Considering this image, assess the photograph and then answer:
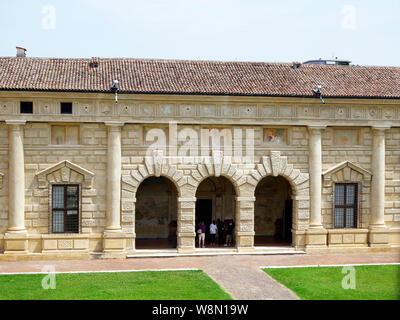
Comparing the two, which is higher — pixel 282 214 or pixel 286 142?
pixel 286 142

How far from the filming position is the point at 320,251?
89.8 feet

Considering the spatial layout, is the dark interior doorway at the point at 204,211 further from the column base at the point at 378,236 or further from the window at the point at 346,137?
the column base at the point at 378,236

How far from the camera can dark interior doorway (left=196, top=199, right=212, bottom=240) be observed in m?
31.5

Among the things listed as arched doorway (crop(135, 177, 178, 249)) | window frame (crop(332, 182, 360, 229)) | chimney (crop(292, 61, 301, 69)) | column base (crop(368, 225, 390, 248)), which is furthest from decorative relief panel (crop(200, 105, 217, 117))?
column base (crop(368, 225, 390, 248))

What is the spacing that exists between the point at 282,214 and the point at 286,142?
20.8 ft

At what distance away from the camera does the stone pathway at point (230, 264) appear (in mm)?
21609

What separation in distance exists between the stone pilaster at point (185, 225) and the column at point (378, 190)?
8765mm

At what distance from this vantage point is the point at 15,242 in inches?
1003

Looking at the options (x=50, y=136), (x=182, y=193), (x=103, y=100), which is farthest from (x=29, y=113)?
(x=182, y=193)

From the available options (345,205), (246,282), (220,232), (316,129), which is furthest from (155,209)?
(246,282)

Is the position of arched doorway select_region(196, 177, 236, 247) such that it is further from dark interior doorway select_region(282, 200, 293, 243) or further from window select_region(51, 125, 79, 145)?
window select_region(51, 125, 79, 145)
